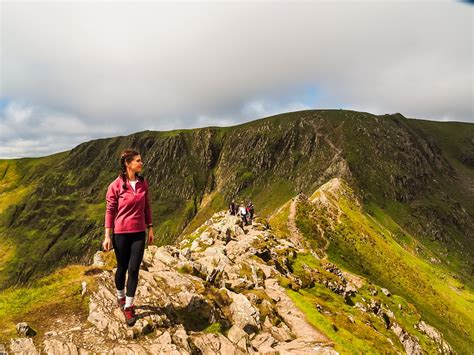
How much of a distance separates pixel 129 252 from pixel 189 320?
567 cm

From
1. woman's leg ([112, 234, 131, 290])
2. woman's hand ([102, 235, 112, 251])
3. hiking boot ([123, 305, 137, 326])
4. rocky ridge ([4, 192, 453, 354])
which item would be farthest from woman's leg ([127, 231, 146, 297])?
rocky ridge ([4, 192, 453, 354])

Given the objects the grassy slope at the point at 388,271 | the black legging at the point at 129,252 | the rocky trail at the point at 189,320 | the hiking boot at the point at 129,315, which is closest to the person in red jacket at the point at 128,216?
the black legging at the point at 129,252

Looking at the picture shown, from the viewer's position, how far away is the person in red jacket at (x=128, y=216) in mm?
11461

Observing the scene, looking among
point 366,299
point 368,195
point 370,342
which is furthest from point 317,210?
point 368,195

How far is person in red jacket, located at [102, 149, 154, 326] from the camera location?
1146 centimetres

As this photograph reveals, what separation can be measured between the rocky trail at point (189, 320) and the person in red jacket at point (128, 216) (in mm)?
1864

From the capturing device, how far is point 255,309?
18.9m

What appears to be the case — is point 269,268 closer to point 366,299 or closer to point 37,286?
point 366,299

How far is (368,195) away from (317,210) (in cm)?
12253

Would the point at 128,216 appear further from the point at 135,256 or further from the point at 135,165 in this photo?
the point at 135,165

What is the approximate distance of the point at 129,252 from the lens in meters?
11.9

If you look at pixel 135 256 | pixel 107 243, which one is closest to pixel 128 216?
pixel 107 243

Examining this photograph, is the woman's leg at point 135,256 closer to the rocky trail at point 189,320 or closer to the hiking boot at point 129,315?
the hiking boot at point 129,315

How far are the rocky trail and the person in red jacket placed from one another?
1.86 meters
